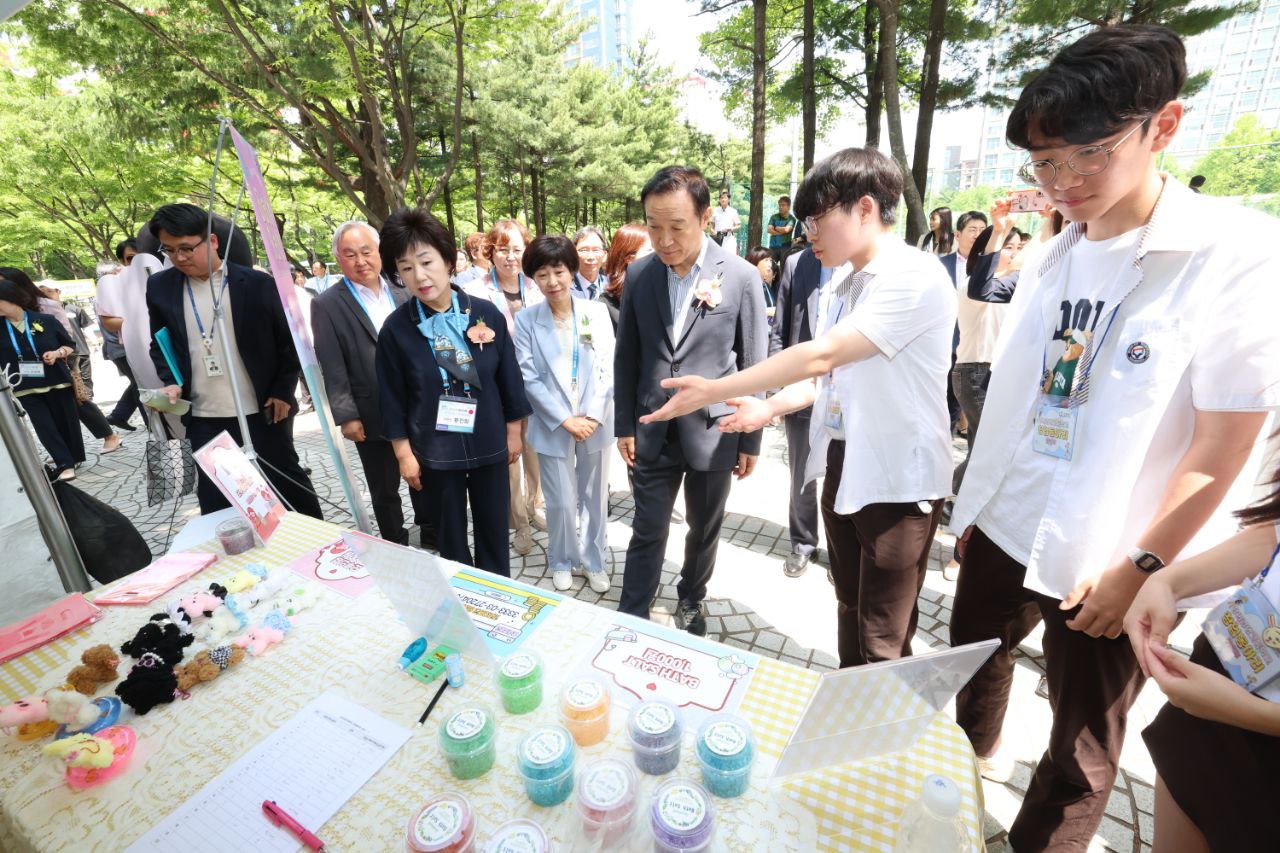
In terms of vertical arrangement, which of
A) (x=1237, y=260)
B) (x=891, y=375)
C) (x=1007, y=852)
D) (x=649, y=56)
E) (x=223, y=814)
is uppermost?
(x=649, y=56)

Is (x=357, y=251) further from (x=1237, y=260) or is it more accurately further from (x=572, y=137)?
(x=572, y=137)

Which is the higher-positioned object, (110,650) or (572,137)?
(572,137)

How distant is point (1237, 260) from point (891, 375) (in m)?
0.79

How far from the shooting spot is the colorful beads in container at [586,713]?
1.16 metres

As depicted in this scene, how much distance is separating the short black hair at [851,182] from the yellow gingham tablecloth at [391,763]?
1389mm

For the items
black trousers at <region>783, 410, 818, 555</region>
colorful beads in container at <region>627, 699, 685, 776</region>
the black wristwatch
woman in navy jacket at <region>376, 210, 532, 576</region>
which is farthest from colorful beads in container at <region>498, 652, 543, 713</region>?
black trousers at <region>783, 410, 818, 555</region>

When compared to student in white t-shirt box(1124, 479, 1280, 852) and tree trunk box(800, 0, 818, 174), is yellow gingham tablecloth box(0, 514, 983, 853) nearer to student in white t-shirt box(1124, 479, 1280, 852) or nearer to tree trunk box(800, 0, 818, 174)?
student in white t-shirt box(1124, 479, 1280, 852)

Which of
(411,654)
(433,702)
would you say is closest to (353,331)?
(411,654)

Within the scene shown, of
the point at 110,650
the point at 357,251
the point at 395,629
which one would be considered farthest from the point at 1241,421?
the point at 357,251

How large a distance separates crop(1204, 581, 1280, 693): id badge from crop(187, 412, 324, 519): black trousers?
142 inches

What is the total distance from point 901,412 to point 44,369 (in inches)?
296

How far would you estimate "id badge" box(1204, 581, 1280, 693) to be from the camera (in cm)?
94

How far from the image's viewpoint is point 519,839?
3.08 ft

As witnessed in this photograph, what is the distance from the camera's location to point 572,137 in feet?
61.1
